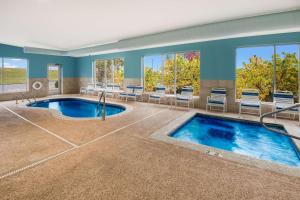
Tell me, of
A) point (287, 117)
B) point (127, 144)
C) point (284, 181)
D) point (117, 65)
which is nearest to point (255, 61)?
point (287, 117)

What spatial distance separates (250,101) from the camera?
208 inches

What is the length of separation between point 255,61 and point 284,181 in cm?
521

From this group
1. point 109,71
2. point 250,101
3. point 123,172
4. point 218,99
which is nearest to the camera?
point 123,172

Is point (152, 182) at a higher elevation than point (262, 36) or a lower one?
lower

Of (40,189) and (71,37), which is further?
(71,37)

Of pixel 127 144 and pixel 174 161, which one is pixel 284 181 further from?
pixel 127 144

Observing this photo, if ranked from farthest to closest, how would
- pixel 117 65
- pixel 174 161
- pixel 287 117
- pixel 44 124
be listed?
pixel 117 65
pixel 287 117
pixel 44 124
pixel 174 161

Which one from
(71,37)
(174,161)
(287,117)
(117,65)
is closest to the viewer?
(174,161)

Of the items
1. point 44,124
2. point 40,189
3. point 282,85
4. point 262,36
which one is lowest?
point 40,189

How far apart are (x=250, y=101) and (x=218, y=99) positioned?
100 centimetres

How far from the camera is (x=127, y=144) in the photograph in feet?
9.53

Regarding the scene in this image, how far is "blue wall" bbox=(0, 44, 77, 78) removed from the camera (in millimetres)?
8098

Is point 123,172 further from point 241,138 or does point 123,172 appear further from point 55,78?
point 55,78

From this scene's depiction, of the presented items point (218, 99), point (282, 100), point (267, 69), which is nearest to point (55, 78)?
point (218, 99)
